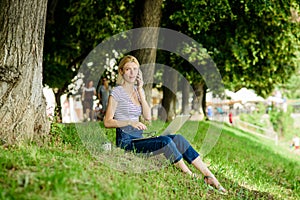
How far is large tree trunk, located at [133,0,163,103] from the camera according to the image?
11834mm

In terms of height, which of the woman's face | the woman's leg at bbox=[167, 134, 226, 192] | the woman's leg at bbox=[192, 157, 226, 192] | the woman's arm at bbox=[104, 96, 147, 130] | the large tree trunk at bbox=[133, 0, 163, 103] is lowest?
the woman's leg at bbox=[192, 157, 226, 192]

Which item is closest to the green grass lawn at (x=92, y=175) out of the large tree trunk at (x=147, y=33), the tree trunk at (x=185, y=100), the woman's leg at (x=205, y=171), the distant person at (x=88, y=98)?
the woman's leg at (x=205, y=171)

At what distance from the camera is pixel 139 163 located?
6074 mm

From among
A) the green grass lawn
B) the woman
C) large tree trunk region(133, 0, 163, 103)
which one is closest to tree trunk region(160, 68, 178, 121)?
large tree trunk region(133, 0, 163, 103)

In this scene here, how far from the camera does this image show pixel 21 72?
21.2 feet

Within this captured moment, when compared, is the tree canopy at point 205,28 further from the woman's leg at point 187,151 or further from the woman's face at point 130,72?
the woman's leg at point 187,151

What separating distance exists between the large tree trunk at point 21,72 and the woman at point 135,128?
1095 millimetres

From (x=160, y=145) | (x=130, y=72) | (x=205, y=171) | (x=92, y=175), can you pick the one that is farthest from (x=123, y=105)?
(x=92, y=175)

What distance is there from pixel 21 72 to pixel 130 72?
5.05ft

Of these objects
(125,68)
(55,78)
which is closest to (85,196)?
(125,68)

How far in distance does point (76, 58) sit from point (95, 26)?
157 inches

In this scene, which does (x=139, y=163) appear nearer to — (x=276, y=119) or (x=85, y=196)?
(x=85, y=196)

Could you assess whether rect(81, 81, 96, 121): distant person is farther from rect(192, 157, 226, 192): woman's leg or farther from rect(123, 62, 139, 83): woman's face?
rect(192, 157, 226, 192): woman's leg

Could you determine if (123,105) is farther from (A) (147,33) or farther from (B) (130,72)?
(A) (147,33)
